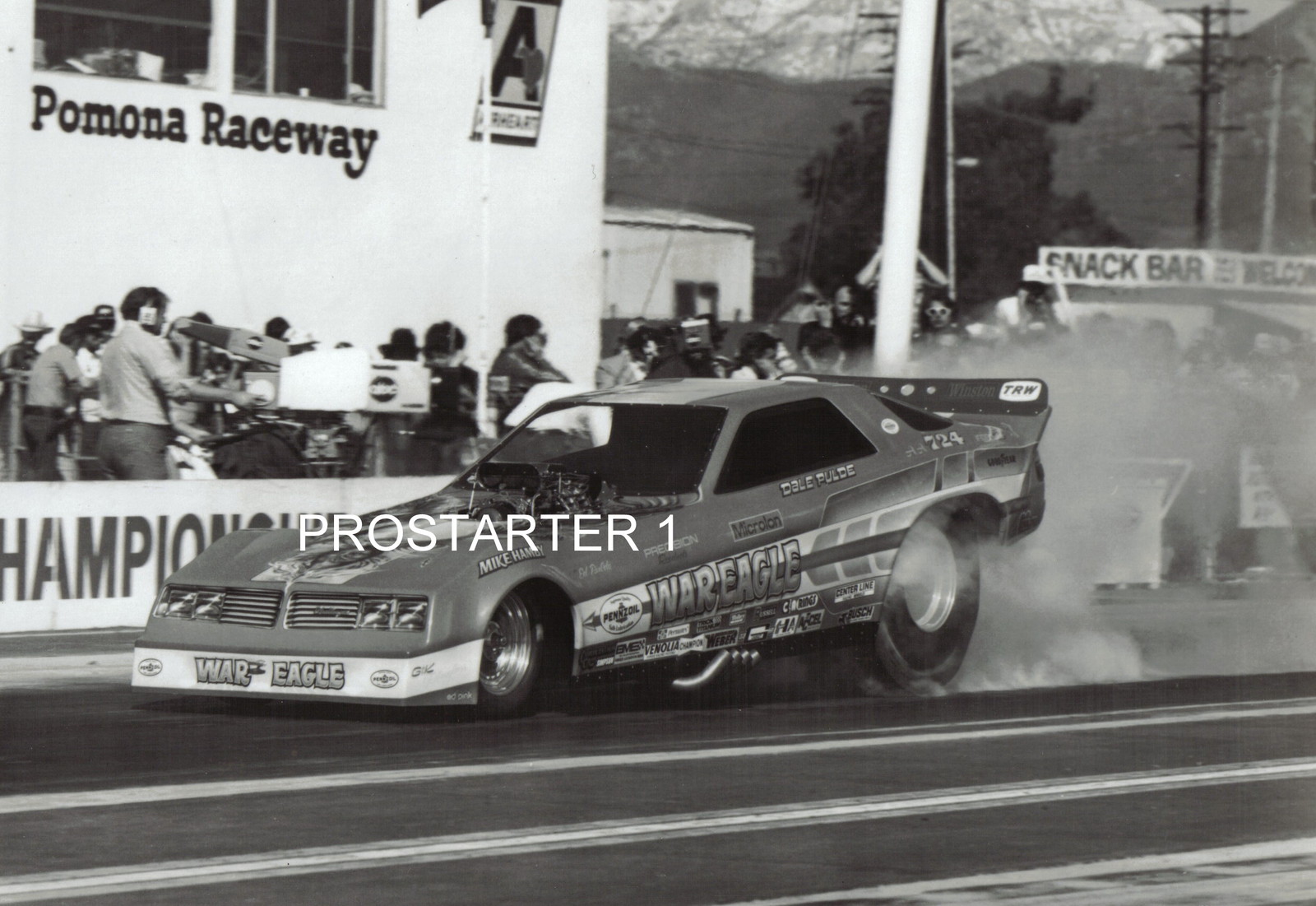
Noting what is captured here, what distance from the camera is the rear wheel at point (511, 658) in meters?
8.60

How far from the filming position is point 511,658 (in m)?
8.70

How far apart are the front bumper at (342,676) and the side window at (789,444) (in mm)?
1692

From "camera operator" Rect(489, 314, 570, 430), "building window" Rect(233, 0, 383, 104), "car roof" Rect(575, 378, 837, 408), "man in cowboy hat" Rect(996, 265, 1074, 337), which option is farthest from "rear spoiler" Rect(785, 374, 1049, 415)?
"building window" Rect(233, 0, 383, 104)

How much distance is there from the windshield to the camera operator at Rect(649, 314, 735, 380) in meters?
5.12

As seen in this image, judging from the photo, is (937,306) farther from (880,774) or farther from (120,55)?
(880,774)

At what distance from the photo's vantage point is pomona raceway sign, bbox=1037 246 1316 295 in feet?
98.4

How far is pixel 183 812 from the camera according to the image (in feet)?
21.8

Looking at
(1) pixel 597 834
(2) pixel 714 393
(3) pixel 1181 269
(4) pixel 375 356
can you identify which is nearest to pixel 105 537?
(2) pixel 714 393

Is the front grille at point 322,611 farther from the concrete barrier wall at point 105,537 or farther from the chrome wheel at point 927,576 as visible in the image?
the concrete barrier wall at point 105,537

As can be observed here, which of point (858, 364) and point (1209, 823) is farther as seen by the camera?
point (858, 364)

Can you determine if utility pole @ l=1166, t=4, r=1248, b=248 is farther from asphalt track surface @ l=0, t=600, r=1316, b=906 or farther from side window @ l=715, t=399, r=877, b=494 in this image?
asphalt track surface @ l=0, t=600, r=1316, b=906

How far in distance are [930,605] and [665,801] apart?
12.3 feet

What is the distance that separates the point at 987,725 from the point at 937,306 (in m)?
11.9

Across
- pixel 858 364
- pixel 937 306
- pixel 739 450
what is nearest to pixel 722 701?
pixel 739 450
